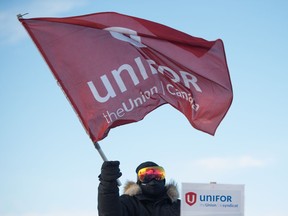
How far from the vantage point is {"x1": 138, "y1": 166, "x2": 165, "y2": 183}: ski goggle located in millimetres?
9695

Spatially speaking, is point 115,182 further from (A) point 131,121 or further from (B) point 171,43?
(B) point 171,43

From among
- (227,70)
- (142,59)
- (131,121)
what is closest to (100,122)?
(131,121)

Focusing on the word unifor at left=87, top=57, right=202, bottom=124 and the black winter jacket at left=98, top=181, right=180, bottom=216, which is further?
the word unifor at left=87, top=57, right=202, bottom=124

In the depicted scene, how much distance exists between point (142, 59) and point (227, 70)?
1484 millimetres

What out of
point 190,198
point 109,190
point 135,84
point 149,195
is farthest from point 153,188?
point 135,84

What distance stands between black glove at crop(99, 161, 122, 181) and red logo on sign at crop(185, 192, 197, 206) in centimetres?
126

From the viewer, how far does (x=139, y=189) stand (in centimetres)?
966

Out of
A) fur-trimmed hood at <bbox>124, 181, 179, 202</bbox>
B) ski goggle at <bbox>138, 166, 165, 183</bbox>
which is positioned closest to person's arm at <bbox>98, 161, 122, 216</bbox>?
fur-trimmed hood at <bbox>124, 181, 179, 202</bbox>

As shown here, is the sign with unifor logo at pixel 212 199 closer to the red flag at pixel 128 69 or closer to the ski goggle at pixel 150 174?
the ski goggle at pixel 150 174

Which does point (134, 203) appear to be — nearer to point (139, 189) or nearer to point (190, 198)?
point (139, 189)

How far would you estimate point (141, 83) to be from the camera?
35.7 ft

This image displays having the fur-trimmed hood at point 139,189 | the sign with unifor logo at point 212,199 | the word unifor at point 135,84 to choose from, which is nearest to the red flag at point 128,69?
the word unifor at point 135,84

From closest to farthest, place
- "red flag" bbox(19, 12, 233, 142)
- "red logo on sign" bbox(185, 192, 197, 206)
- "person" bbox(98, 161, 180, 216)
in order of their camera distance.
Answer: "red logo on sign" bbox(185, 192, 197, 206) → "person" bbox(98, 161, 180, 216) → "red flag" bbox(19, 12, 233, 142)

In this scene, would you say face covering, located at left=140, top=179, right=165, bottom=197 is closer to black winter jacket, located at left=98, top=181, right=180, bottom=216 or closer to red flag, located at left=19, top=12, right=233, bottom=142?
black winter jacket, located at left=98, top=181, right=180, bottom=216
